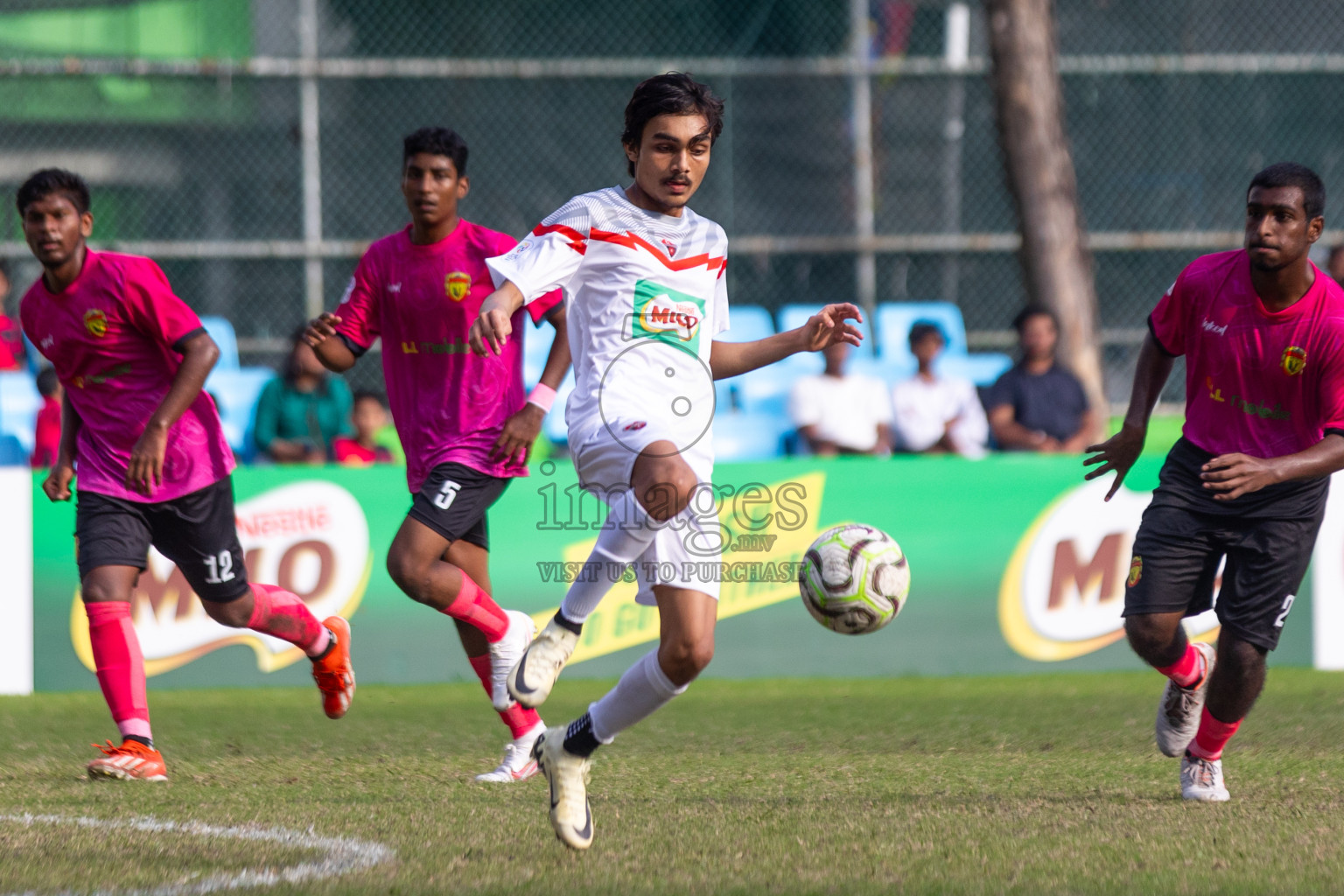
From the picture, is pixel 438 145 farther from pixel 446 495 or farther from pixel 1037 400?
pixel 1037 400

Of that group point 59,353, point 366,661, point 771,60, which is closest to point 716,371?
point 59,353

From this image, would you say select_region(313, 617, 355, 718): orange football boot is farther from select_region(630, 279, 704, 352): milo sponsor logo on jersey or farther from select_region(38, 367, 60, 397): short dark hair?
select_region(38, 367, 60, 397): short dark hair

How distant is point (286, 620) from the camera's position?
6.55 m

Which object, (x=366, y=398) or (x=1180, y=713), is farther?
(x=366, y=398)

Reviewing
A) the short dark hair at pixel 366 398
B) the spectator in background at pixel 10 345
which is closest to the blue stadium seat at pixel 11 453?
the spectator in background at pixel 10 345

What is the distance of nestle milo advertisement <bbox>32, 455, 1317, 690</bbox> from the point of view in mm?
9125

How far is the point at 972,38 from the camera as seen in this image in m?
14.5

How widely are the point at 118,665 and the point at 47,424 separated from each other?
17.9 ft

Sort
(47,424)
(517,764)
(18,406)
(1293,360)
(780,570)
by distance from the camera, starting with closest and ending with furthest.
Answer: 1. (1293,360)
2. (517,764)
3. (780,570)
4. (47,424)
5. (18,406)

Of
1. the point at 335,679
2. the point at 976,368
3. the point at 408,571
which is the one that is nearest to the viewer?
the point at 408,571

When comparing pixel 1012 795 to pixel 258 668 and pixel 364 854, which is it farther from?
pixel 258 668

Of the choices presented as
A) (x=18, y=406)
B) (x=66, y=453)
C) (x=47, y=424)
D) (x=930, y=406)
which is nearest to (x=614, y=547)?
(x=66, y=453)

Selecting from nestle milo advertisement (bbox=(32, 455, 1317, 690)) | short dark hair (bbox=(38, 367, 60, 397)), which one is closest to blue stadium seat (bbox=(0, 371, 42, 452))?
short dark hair (bbox=(38, 367, 60, 397))

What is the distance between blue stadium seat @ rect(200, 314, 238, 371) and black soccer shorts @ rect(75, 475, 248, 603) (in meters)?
6.95
